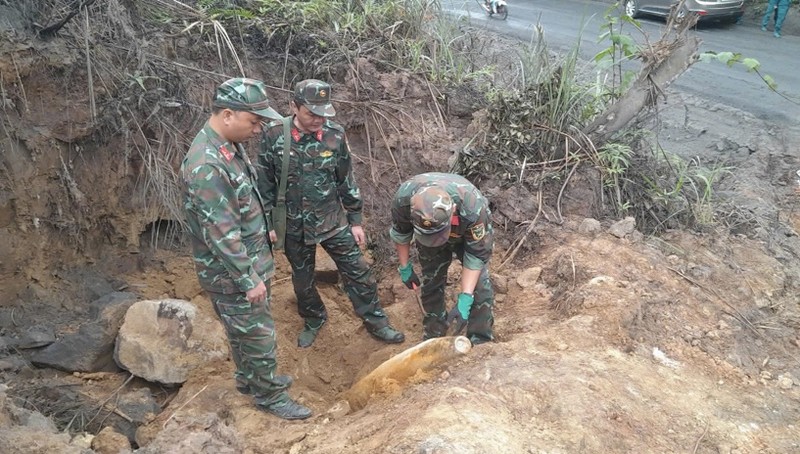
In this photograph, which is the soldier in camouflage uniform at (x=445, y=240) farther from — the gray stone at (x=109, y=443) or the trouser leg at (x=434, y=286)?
the gray stone at (x=109, y=443)

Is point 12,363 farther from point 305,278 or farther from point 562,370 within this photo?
point 562,370

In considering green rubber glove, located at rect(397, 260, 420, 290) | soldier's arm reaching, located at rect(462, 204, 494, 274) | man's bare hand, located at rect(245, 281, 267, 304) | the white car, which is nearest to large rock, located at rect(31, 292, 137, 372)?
man's bare hand, located at rect(245, 281, 267, 304)

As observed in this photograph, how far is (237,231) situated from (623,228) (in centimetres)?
290

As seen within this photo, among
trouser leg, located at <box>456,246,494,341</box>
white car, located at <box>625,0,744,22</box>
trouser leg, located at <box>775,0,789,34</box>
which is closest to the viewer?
trouser leg, located at <box>456,246,494,341</box>

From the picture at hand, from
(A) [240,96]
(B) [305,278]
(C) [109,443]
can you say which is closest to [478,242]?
(B) [305,278]

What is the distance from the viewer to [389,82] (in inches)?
211

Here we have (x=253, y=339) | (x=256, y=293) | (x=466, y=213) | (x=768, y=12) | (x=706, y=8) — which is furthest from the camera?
(x=768, y=12)

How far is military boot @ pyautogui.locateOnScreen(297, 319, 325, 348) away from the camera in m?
4.29

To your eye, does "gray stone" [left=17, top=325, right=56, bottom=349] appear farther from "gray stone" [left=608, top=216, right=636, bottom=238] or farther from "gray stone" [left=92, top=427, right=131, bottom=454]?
"gray stone" [left=608, top=216, right=636, bottom=238]

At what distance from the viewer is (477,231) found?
3.33m

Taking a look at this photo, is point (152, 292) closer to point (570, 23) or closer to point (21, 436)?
point (21, 436)

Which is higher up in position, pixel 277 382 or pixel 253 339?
pixel 253 339

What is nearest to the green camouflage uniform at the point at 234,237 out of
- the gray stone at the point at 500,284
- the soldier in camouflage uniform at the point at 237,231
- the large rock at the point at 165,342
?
the soldier in camouflage uniform at the point at 237,231

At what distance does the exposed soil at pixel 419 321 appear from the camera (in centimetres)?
289
